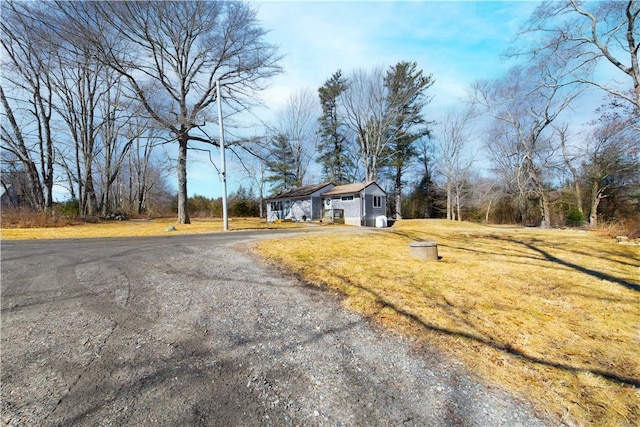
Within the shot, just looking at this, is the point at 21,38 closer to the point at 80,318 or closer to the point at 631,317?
the point at 80,318

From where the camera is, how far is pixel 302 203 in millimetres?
25828

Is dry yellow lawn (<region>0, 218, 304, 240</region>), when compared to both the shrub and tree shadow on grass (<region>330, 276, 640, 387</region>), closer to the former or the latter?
tree shadow on grass (<region>330, 276, 640, 387</region>)

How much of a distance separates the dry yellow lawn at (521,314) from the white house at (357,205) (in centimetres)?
1576

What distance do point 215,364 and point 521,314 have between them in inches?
151

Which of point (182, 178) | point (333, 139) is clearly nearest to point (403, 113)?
point (333, 139)

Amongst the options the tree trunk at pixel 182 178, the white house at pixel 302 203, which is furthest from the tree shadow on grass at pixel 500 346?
the white house at pixel 302 203

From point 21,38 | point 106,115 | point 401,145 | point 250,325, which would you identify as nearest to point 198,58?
point 21,38

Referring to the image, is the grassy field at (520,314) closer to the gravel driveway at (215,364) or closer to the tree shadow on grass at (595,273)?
the tree shadow on grass at (595,273)

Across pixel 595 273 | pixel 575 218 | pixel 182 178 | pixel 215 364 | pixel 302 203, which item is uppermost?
pixel 182 178

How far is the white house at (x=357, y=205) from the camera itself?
73.8ft

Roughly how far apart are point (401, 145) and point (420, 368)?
2998 centimetres

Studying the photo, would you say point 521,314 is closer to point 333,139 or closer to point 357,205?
point 357,205

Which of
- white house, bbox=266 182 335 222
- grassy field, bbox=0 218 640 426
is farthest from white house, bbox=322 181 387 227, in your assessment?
grassy field, bbox=0 218 640 426

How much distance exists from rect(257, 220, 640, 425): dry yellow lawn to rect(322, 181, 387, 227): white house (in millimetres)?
15763
